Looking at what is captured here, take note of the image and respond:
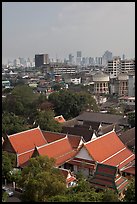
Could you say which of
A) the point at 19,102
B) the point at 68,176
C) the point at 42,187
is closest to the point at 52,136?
the point at 68,176

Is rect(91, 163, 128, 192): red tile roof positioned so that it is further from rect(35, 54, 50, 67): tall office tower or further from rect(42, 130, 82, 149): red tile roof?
rect(35, 54, 50, 67): tall office tower

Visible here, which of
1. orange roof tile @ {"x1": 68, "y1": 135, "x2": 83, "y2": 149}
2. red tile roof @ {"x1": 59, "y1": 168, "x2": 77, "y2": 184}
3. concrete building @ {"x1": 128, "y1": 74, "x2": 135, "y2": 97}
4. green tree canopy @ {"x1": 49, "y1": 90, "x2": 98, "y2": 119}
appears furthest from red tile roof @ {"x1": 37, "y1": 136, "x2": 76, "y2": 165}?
concrete building @ {"x1": 128, "y1": 74, "x2": 135, "y2": 97}

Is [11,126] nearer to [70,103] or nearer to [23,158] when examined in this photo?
[23,158]

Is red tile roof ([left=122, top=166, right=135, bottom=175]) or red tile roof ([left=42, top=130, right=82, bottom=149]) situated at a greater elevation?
red tile roof ([left=42, top=130, right=82, bottom=149])

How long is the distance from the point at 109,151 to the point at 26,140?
3037 millimetres

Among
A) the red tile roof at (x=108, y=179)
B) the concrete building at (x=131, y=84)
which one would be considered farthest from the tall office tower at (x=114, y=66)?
the red tile roof at (x=108, y=179)

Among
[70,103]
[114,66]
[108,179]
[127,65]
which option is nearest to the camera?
[108,179]

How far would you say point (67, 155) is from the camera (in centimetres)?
973

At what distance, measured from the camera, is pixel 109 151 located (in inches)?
377

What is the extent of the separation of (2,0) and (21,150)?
26.3 feet

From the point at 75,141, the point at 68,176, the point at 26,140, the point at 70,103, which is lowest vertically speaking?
the point at 68,176

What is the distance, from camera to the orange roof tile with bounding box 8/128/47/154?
9.94 meters

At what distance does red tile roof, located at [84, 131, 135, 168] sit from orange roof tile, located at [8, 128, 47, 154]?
225cm

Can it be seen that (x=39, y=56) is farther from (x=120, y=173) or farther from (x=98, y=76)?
(x=120, y=173)
